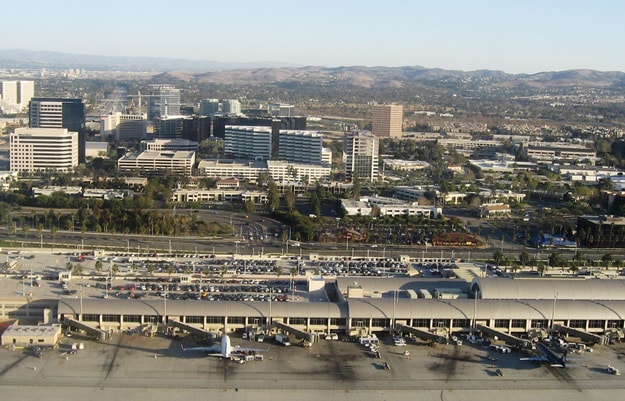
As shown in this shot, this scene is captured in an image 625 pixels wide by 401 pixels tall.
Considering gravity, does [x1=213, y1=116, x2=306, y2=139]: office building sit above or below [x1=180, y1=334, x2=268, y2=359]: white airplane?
above

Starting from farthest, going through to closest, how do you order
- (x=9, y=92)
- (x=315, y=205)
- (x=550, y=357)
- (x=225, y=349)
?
1. (x=9, y=92)
2. (x=315, y=205)
3. (x=550, y=357)
4. (x=225, y=349)

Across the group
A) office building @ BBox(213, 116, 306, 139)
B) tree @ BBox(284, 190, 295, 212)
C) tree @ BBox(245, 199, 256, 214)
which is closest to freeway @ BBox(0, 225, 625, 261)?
tree @ BBox(245, 199, 256, 214)

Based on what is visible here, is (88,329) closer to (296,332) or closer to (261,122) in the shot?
(296,332)

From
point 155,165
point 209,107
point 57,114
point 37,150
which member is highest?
point 209,107

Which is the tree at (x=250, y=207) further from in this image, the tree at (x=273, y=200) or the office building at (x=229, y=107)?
the office building at (x=229, y=107)

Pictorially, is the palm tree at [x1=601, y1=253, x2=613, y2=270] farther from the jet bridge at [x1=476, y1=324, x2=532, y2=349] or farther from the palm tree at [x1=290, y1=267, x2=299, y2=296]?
the palm tree at [x1=290, y1=267, x2=299, y2=296]

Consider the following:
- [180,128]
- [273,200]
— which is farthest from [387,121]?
[273,200]

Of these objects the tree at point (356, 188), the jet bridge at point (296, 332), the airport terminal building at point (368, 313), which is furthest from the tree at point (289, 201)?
the jet bridge at point (296, 332)
